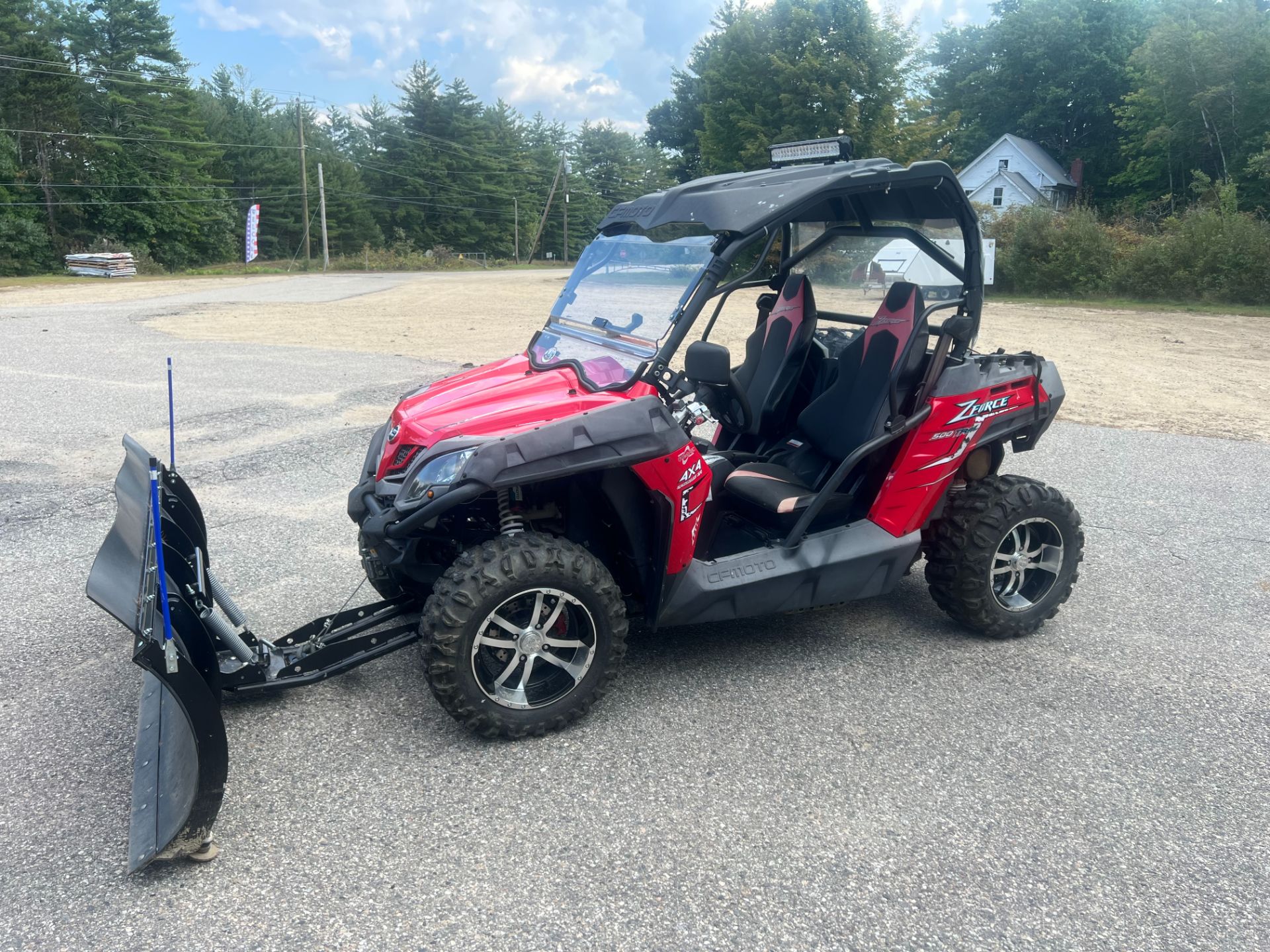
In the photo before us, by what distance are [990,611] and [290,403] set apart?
23.8ft

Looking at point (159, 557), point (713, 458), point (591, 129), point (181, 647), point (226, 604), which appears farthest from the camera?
point (591, 129)

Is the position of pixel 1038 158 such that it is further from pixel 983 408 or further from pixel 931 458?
pixel 931 458

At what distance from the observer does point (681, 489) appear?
129 inches

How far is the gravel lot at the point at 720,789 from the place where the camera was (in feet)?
7.95

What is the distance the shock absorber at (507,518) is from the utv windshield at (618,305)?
0.54 meters

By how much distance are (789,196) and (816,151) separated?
722 millimetres

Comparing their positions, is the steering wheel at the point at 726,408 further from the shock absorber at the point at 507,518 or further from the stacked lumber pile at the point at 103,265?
the stacked lumber pile at the point at 103,265

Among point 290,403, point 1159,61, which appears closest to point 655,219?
point 290,403

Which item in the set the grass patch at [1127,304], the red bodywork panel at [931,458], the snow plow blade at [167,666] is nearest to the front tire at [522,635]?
the snow plow blade at [167,666]

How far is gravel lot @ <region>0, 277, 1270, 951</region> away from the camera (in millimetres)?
2422

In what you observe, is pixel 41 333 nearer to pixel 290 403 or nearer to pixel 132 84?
pixel 290 403

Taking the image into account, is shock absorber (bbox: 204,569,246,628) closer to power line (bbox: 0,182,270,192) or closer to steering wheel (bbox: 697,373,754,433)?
steering wheel (bbox: 697,373,754,433)

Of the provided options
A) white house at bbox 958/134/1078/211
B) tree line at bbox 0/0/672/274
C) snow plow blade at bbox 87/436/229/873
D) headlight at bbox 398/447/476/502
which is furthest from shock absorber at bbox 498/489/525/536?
white house at bbox 958/134/1078/211

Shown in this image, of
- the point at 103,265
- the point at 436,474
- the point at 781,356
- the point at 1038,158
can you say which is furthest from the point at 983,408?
the point at 1038,158
